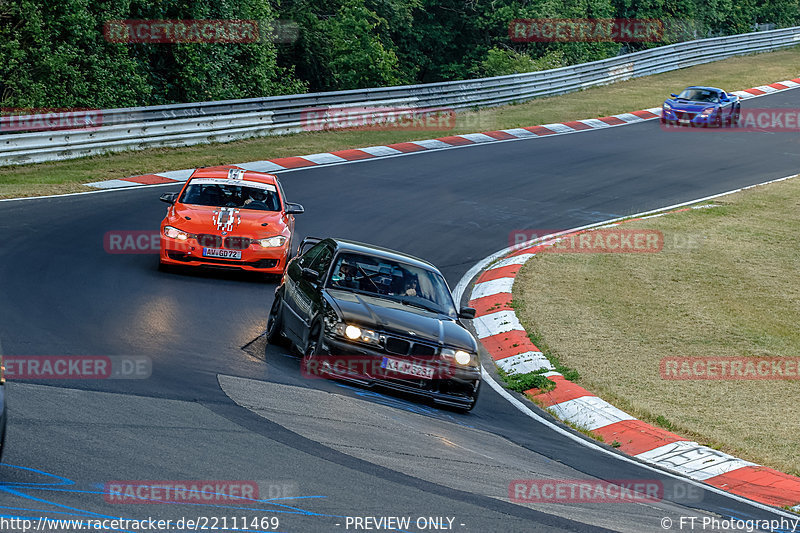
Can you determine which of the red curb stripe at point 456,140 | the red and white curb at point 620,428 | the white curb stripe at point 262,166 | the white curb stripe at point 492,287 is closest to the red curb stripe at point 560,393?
the red and white curb at point 620,428

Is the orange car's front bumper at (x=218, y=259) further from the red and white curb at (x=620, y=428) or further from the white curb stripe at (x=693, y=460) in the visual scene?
the white curb stripe at (x=693, y=460)

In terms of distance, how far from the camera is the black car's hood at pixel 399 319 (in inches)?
388

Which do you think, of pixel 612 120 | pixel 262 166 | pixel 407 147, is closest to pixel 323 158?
pixel 262 166

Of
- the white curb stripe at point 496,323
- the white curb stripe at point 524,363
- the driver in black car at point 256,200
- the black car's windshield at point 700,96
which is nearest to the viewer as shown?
the white curb stripe at point 524,363

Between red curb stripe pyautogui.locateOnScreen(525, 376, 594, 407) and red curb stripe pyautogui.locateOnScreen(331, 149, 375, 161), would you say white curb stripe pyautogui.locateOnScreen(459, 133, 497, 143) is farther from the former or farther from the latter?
red curb stripe pyautogui.locateOnScreen(525, 376, 594, 407)

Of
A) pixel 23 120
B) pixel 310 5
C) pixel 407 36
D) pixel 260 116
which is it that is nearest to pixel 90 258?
pixel 23 120

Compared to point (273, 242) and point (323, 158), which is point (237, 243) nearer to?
point (273, 242)

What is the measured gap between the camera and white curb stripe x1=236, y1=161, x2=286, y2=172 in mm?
22766

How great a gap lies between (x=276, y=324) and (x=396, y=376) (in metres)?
2.06

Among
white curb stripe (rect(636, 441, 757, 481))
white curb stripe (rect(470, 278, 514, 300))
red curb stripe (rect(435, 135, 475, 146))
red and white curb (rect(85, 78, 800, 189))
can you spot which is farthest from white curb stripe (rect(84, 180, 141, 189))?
white curb stripe (rect(636, 441, 757, 481))

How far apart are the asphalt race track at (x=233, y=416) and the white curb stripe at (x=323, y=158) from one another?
418cm

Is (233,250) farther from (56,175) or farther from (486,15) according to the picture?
(486,15)

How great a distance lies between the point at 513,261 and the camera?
1747cm

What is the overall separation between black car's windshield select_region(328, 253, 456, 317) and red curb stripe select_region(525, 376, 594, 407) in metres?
1.35
